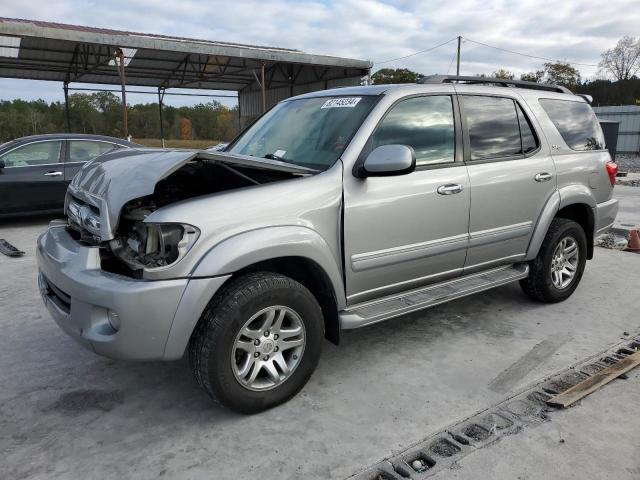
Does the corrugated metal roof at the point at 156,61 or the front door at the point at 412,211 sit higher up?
the corrugated metal roof at the point at 156,61

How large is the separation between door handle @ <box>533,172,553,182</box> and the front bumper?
2780 mm

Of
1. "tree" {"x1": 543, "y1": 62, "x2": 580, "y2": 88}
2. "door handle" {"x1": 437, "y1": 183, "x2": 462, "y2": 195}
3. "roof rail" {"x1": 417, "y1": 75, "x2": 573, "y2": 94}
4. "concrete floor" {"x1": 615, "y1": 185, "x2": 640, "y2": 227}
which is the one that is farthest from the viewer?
"tree" {"x1": 543, "y1": 62, "x2": 580, "y2": 88}

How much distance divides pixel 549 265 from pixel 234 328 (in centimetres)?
299

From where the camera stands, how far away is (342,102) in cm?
355

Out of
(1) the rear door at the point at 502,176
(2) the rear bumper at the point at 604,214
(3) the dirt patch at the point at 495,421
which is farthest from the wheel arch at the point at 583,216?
(3) the dirt patch at the point at 495,421

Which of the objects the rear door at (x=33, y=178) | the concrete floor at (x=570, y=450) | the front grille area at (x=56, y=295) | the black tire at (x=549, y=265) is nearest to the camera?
the concrete floor at (x=570, y=450)

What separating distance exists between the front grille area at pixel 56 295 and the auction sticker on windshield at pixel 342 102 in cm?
208

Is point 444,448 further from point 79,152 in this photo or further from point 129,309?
point 79,152

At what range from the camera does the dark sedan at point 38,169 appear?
7.96 meters

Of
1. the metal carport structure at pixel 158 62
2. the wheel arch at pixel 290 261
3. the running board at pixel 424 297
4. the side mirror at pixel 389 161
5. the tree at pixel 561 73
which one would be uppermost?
the tree at pixel 561 73

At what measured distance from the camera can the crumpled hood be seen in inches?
102

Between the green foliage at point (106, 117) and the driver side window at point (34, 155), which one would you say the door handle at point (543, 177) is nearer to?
the driver side window at point (34, 155)

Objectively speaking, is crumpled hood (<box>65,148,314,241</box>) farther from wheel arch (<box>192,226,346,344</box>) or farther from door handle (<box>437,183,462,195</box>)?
door handle (<box>437,183,462,195</box>)

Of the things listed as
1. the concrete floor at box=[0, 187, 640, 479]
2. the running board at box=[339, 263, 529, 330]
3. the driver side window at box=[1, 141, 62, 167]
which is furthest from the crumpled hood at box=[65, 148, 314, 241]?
the driver side window at box=[1, 141, 62, 167]
